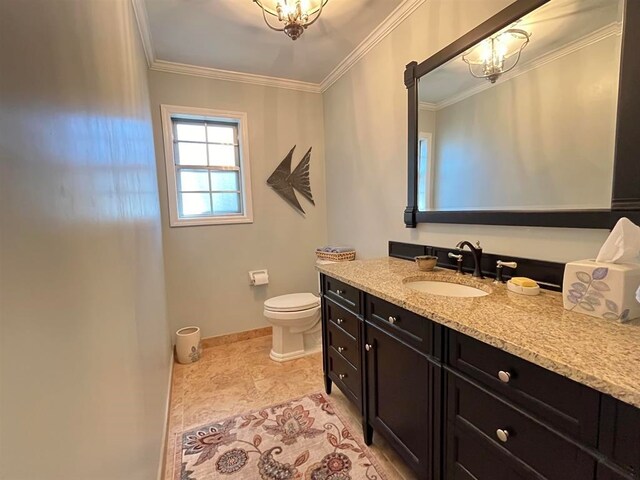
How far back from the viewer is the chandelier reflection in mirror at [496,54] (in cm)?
133

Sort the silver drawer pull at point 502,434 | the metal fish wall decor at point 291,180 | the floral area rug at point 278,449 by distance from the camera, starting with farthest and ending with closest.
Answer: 1. the metal fish wall decor at point 291,180
2. the floral area rug at point 278,449
3. the silver drawer pull at point 502,434

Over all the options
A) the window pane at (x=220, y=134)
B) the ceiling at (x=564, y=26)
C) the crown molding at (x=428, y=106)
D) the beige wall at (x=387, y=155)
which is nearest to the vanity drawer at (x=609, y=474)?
the beige wall at (x=387, y=155)

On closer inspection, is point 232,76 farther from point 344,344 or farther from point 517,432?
point 517,432

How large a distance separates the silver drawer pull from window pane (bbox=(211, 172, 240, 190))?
2.68m

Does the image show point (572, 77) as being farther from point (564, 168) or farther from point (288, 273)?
point (288, 273)

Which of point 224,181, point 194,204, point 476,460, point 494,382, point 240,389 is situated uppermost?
point 224,181

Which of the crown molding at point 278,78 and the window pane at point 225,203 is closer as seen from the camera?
the crown molding at point 278,78

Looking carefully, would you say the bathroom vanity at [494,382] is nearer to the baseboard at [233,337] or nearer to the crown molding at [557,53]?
the crown molding at [557,53]

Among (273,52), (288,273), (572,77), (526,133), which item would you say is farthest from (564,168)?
(288,273)

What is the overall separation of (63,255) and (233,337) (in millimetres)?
2603

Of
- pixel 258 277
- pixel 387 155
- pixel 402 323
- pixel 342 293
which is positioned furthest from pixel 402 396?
pixel 258 277

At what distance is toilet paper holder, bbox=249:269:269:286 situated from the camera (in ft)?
9.59

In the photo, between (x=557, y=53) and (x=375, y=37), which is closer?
(x=557, y=53)

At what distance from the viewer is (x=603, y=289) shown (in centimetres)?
92
